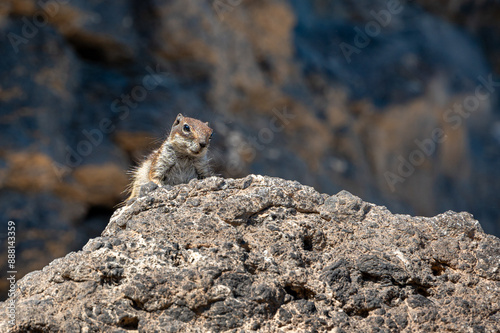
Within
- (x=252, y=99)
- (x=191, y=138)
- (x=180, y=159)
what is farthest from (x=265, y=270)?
(x=252, y=99)

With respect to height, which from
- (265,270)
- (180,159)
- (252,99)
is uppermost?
(252,99)

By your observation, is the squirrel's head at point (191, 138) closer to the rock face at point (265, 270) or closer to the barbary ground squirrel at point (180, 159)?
the barbary ground squirrel at point (180, 159)

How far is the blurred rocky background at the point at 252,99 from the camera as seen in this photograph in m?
10.8

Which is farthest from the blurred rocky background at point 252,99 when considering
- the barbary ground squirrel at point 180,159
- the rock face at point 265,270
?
the rock face at point 265,270

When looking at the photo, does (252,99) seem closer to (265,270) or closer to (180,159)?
(180,159)

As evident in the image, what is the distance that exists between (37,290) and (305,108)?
11320 mm

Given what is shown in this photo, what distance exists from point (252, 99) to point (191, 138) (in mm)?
7957

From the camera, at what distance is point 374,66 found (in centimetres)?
1605

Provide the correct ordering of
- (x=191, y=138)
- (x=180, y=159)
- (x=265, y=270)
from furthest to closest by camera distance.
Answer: (x=180, y=159)
(x=191, y=138)
(x=265, y=270)

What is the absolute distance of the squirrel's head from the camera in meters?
5.60

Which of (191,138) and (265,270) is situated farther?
(191,138)

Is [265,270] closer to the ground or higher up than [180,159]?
closer to the ground

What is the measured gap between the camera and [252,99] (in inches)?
531

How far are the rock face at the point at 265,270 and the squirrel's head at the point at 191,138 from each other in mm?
1796
